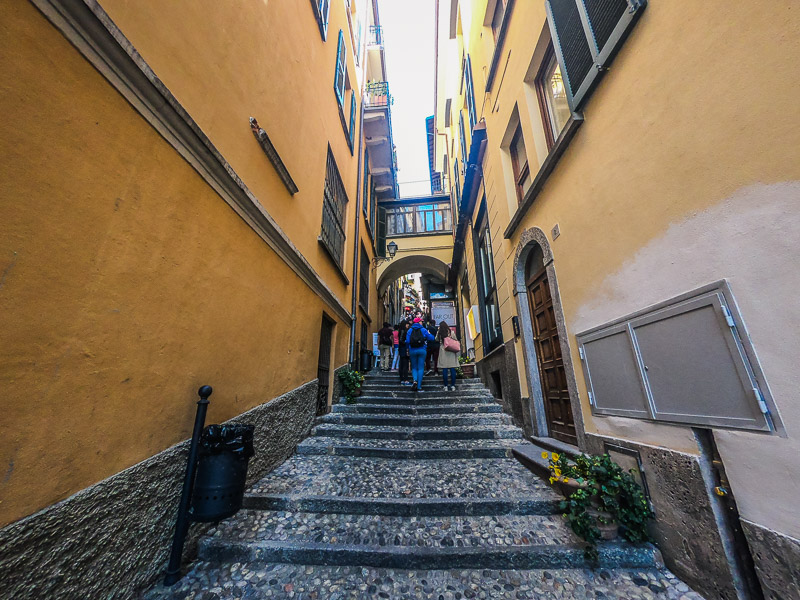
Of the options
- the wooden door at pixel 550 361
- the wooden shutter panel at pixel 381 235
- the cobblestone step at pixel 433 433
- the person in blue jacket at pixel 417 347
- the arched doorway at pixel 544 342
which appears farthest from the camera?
the wooden shutter panel at pixel 381 235

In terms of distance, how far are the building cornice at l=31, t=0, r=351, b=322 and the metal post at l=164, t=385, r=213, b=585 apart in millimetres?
1751

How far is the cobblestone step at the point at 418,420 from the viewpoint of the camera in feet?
15.7

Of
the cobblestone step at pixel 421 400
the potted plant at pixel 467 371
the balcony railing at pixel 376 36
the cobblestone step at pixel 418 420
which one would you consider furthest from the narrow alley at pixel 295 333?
the balcony railing at pixel 376 36

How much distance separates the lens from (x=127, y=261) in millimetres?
1771

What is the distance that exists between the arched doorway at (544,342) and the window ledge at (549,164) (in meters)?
0.38

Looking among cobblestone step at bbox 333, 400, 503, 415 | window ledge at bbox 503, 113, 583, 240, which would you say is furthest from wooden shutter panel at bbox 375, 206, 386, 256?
window ledge at bbox 503, 113, 583, 240

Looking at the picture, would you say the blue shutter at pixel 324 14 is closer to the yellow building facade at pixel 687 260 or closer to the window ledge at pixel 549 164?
the yellow building facade at pixel 687 260

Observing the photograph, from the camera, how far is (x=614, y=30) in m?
2.45

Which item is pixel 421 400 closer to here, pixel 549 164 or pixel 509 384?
pixel 509 384

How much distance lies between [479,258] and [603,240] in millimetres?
5343

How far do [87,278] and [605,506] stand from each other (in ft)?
12.1

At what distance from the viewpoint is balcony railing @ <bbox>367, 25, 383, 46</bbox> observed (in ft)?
35.5

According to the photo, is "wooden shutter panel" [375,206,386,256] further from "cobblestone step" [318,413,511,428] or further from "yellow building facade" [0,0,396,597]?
"yellow building facade" [0,0,396,597]

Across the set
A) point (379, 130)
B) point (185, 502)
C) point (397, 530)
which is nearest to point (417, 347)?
point (397, 530)
